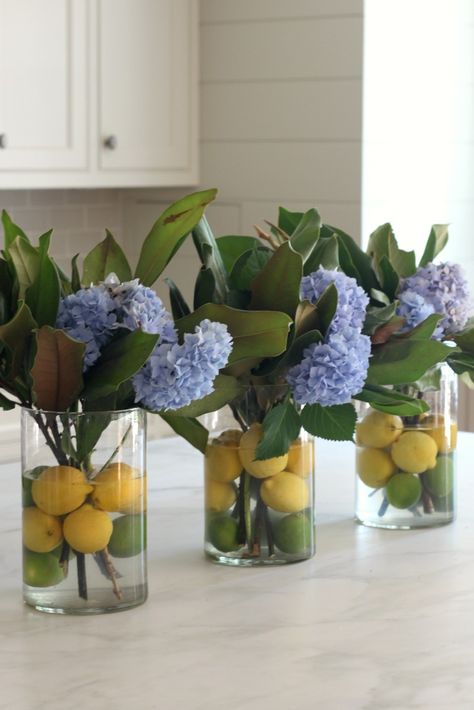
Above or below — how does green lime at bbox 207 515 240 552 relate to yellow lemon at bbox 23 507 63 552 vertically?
below

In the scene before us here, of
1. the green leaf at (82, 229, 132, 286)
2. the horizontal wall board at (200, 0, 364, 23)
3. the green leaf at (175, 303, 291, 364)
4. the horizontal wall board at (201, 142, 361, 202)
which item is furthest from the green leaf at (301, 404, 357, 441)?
the horizontal wall board at (200, 0, 364, 23)

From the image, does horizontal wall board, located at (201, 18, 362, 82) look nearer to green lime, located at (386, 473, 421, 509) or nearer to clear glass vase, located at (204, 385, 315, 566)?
green lime, located at (386, 473, 421, 509)

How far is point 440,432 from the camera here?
1401 millimetres

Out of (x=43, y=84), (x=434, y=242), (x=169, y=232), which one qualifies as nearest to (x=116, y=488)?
(x=169, y=232)

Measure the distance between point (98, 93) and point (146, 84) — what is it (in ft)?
0.64

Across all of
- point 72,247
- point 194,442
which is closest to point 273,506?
point 194,442

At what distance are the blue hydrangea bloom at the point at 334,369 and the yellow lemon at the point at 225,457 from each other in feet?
0.33

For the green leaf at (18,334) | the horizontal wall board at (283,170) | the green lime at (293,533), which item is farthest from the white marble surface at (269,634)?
the horizontal wall board at (283,170)

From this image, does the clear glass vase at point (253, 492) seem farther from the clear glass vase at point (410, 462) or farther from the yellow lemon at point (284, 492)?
the clear glass vase at point (410, 462)

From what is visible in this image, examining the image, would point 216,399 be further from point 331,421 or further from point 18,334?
point 18,334

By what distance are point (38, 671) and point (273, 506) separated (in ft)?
1.16

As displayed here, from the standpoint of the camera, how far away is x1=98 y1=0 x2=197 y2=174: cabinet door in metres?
3.35

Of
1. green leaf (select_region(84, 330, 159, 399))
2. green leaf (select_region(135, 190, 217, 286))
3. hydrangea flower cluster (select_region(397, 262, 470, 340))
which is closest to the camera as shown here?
green leaf (select_region(84, 330, 159, 399))

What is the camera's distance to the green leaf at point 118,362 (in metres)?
1.00
